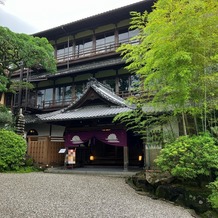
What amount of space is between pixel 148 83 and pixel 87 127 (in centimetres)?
582

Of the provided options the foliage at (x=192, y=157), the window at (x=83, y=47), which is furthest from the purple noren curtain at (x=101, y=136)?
the window at (x=83, y=47)

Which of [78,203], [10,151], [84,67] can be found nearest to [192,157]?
[78,203]

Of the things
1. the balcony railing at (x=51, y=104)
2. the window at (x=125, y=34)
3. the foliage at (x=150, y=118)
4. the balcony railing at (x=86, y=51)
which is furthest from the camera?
the balcony railing at (x=51, y=104)

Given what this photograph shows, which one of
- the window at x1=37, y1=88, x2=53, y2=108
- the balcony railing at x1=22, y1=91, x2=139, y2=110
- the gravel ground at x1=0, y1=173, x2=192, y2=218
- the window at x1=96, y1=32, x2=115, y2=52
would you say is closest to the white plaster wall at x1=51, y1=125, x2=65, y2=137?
the balcony railing at x1=22, y1=91, x2=139, y2=110

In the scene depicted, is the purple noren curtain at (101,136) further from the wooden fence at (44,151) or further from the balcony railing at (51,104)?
the balcony railing at (51,104)

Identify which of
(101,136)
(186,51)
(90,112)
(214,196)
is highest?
(186,51)

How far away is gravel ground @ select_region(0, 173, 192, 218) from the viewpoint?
4539 mm

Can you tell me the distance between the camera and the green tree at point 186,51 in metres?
5.76

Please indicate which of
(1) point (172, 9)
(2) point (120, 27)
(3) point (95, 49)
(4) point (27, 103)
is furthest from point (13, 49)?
(1) point (172, 9)

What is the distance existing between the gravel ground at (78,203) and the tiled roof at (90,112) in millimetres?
4208

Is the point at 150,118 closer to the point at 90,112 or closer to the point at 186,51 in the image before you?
the point at 186,51

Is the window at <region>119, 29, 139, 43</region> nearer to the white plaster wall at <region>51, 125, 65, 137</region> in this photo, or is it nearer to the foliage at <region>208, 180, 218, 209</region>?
the white plaster wall at <region>51, 125, 65, 137</region>

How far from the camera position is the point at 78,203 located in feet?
17.4

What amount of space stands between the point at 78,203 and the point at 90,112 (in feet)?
22.3
